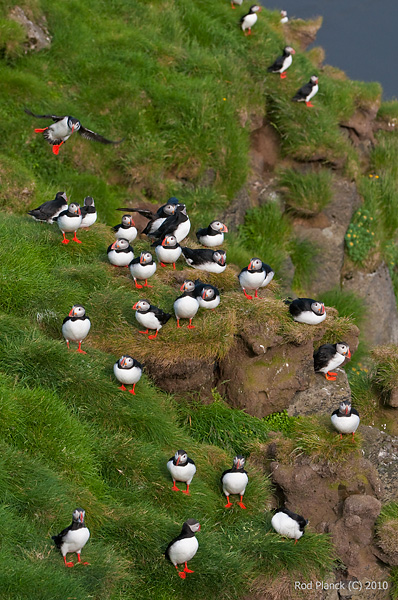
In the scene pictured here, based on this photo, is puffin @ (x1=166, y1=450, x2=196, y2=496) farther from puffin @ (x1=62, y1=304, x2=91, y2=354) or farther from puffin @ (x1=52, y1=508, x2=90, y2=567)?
puffin @ (x1=62, y1=304, x2=91, y2=354)

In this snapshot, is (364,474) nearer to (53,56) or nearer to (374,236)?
(374,236)

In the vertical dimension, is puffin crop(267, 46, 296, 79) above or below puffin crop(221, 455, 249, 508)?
below

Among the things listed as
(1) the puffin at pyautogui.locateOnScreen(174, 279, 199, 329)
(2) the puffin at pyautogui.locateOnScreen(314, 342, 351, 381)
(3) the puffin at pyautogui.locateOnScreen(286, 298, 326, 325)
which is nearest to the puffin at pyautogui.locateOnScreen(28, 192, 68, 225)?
(1) the puffin at pyautogui.locateOnScreen(174, 279, 199, 329)

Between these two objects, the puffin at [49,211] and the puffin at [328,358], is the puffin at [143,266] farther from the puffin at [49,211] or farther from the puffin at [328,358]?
the puffin at [328,358]

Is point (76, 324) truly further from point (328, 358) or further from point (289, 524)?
point (328, 358)

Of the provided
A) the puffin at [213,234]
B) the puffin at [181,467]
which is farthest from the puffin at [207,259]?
the puffin at [181,467]

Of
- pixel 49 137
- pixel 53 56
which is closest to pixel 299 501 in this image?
pixel 49 137
